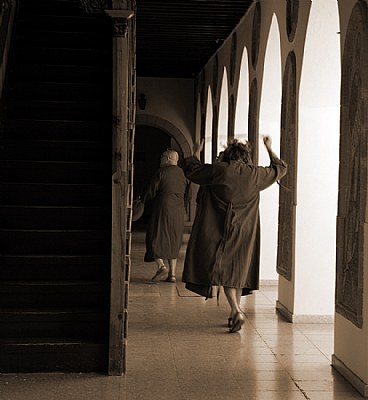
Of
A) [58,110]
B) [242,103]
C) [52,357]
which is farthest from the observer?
[242,103]

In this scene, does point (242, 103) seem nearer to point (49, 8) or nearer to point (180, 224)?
point (180, 224)

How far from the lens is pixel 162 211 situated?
35.1 ft

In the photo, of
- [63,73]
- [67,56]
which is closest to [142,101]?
[67,56]

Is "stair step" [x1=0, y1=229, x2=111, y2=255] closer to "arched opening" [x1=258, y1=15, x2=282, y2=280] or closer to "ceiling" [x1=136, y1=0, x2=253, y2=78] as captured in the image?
"arched opening" [x1=258, y1=15, x2=282, y2=280]

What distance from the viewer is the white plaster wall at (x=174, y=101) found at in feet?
68.2

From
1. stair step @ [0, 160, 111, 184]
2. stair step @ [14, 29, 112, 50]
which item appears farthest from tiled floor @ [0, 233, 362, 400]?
stair step @ [14, 29, 112, 50]

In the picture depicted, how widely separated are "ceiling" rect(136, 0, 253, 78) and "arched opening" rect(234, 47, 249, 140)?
2.39ft

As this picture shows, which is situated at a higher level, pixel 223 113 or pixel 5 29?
pixel 5 29

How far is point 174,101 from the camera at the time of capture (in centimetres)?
2089

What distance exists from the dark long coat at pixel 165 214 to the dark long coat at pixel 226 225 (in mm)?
2976

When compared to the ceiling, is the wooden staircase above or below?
below

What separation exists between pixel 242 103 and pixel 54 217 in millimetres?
6577

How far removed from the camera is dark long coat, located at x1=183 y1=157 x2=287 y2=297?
740 centimetres

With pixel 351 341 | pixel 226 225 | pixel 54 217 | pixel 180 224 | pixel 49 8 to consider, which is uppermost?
pixel 49 8
